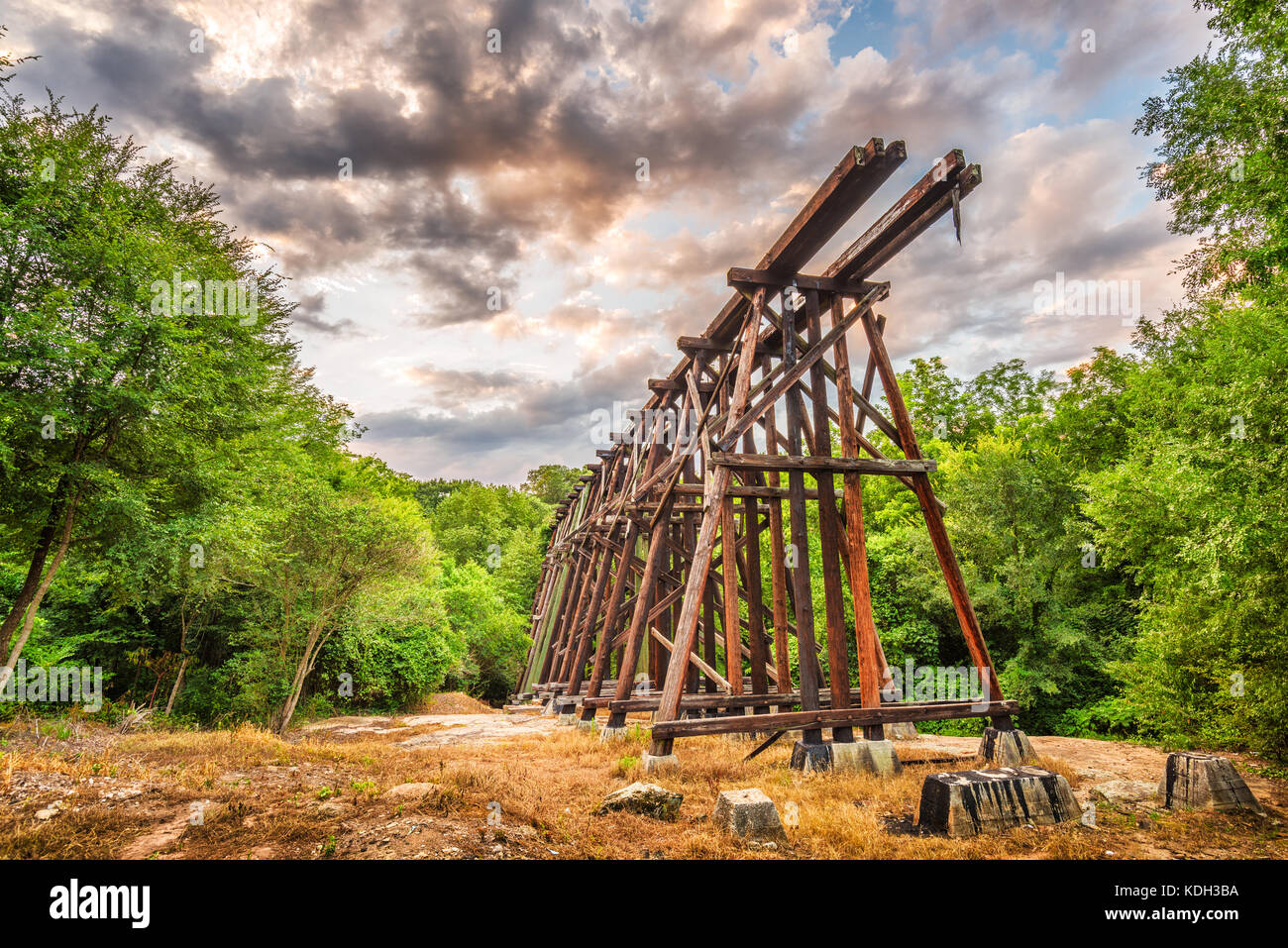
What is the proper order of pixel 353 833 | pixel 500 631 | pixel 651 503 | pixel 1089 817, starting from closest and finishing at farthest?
pixel 353 833, pixel 1089 817, pixel 651 503, pixel 500 631

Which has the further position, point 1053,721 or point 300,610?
point 1053,721

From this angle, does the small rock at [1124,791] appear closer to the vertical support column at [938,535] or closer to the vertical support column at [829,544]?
the vertical support column at [938,535]

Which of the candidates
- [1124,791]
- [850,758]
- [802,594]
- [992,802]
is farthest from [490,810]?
[1124,791]

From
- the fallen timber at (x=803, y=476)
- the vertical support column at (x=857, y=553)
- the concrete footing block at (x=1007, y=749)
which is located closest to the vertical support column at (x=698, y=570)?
the fallen timber at (x=803, y=476)

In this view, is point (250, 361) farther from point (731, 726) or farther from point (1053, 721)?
point (1053, 721)

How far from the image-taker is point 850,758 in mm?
6441

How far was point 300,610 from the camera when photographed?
13914 millimetres

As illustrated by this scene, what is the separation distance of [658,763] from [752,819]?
2390mm

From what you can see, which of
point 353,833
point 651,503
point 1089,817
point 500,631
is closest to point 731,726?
point 1089,817

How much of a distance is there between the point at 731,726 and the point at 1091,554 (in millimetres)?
14127

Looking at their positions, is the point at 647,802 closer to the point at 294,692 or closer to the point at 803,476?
the point at 803,476

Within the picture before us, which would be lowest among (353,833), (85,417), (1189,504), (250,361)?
(353,833)

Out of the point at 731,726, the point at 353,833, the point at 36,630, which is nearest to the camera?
the point at 353,833

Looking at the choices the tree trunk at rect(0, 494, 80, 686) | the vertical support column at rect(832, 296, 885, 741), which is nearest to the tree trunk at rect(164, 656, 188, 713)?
the tree trunk at rect(0, 494, 80, 686)
